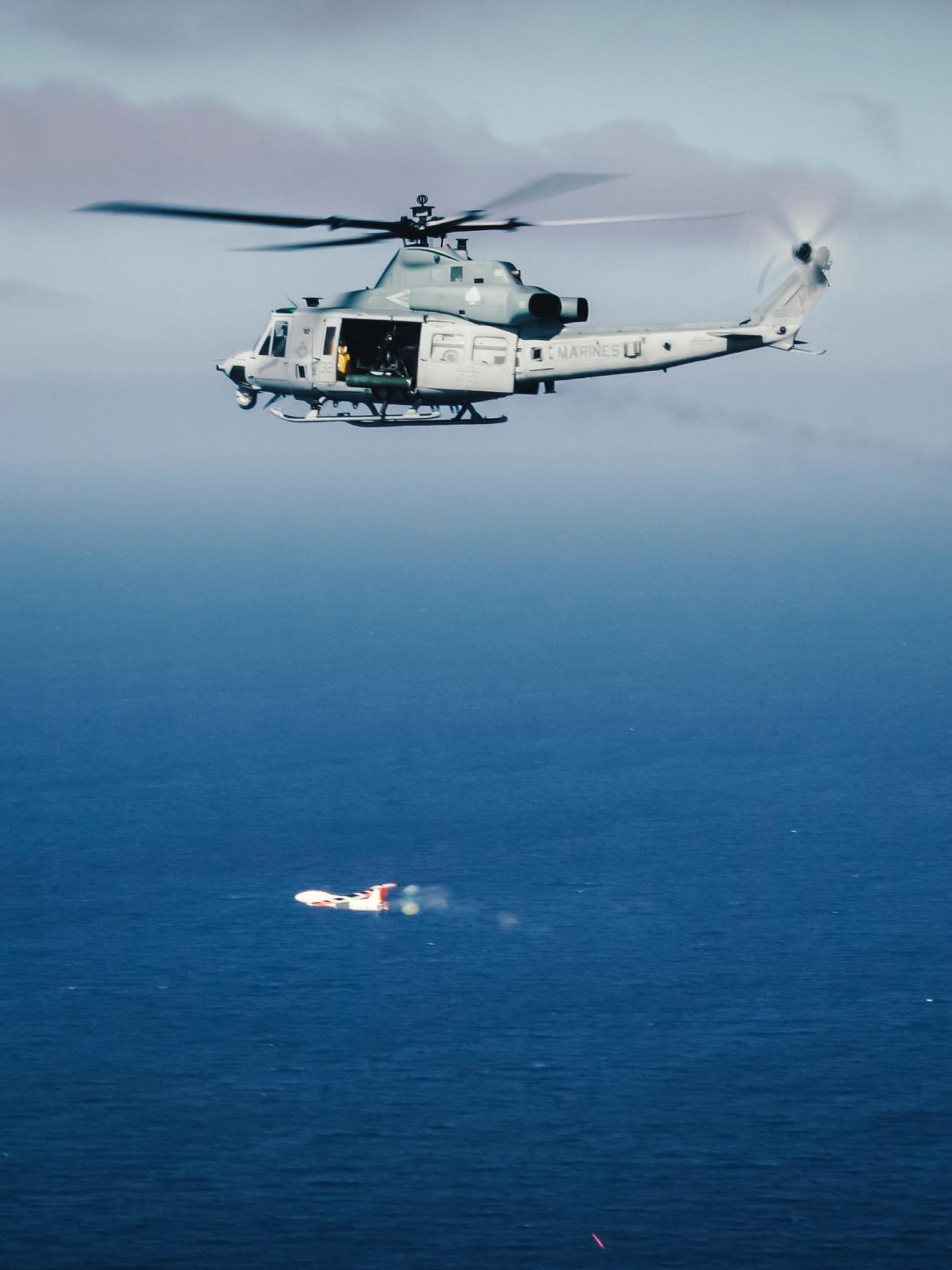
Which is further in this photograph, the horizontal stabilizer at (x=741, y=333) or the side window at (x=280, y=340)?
the side window at (x=280, y=340)

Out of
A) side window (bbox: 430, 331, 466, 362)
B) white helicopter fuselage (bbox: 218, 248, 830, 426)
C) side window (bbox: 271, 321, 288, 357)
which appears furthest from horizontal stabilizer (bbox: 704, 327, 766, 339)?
side window (bbox: 271, 321, 288, 357)

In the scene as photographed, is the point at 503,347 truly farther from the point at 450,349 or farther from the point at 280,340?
the point at 280,340

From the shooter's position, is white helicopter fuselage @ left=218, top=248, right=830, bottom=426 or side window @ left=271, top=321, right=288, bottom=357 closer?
white helicopter fuselage @ left=218, top=248, right=830, bottom=426

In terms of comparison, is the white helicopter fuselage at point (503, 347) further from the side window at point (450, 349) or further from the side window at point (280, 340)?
the side window at point (280, 340)

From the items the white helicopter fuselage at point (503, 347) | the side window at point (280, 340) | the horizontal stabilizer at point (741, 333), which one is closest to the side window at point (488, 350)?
the white helicopter fuselage at point (503, 347)

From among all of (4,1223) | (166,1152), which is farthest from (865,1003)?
(4,1223)

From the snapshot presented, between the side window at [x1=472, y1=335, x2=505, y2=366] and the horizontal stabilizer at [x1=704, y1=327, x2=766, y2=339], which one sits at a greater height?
the horizontal stabilizer at [x1=704, y1=327, x2=766, y2=339]

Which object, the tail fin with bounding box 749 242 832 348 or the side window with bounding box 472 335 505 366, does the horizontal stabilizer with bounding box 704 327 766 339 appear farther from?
the side window with bounding box 472 335 505 366

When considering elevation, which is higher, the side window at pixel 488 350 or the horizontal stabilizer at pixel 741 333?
the horizontal stabilizer at pixel 741 333
